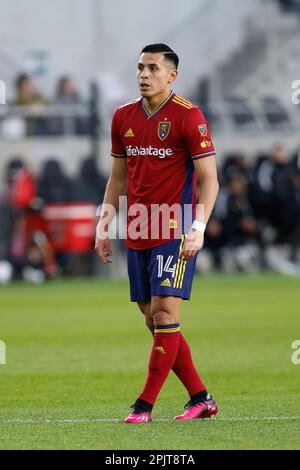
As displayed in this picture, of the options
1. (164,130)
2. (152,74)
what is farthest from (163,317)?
(152,74)

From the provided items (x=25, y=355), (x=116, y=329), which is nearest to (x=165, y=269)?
(x=25, y=355)

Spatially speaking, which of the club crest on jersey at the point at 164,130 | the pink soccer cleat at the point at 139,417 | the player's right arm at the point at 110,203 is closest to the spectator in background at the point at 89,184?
the player's right arm at the point at 110,203

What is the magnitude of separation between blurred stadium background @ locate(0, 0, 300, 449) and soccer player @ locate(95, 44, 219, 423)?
1.72 m

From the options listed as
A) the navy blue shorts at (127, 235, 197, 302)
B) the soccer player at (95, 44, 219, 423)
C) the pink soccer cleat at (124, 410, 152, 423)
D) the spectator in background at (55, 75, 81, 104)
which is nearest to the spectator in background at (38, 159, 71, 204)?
the spectator in background at (55, 75, 81, 104)

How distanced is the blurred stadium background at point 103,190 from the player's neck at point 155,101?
2526mm

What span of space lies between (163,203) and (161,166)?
0.23 meters

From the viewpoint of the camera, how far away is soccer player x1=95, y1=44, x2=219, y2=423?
335 inches

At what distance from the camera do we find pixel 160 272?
335 inches

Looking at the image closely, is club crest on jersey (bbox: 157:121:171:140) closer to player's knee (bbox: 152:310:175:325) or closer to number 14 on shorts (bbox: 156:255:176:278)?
number 14 on shorts (bbox: 156:255:176:278)

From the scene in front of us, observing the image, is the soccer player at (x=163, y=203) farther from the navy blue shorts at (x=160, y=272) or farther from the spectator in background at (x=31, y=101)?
the spectator in background at (x=31, y=101)

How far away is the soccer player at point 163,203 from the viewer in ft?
27.9

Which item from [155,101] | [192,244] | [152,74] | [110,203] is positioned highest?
[152,74]

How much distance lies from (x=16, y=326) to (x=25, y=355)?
Answer: 3.05 meters

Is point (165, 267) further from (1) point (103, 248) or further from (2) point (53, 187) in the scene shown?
(2) point (53, 187)
